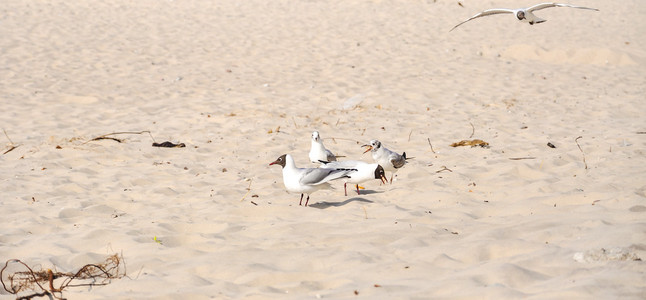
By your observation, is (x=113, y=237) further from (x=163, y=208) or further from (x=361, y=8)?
(x=361, y=8)

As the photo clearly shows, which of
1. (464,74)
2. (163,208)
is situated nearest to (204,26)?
(464,74)

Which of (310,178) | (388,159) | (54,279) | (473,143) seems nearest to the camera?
(54,279)

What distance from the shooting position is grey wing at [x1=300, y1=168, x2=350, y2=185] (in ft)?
18.0

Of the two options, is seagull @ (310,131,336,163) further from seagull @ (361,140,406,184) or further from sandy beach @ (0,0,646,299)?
seagull @ (361,140,406,184)

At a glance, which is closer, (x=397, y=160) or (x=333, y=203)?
(x=333, y=203)

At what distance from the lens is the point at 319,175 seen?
18.1 feet

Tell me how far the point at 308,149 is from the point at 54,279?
478 cm

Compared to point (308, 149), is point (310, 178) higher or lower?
higher

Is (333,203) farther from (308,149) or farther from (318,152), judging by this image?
(308,149)

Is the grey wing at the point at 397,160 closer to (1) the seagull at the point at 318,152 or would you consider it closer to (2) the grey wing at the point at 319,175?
(1) the seagull at the point at 318,152

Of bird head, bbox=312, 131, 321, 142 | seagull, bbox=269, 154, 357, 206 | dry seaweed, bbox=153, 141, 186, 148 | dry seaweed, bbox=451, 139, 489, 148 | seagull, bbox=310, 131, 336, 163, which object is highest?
seagull, bbox=269, 154, 357, 206

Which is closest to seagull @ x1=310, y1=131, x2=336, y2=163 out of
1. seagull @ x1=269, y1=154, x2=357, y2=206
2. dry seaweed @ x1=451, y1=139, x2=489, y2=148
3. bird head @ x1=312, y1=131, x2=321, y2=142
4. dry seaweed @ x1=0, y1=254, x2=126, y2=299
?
bird head @ x1=312, y1=131, x2=321, y2=142

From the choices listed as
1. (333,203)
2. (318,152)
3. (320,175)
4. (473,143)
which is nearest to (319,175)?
(320,175)

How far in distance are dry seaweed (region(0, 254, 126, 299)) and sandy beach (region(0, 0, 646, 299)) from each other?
116 millimetres
